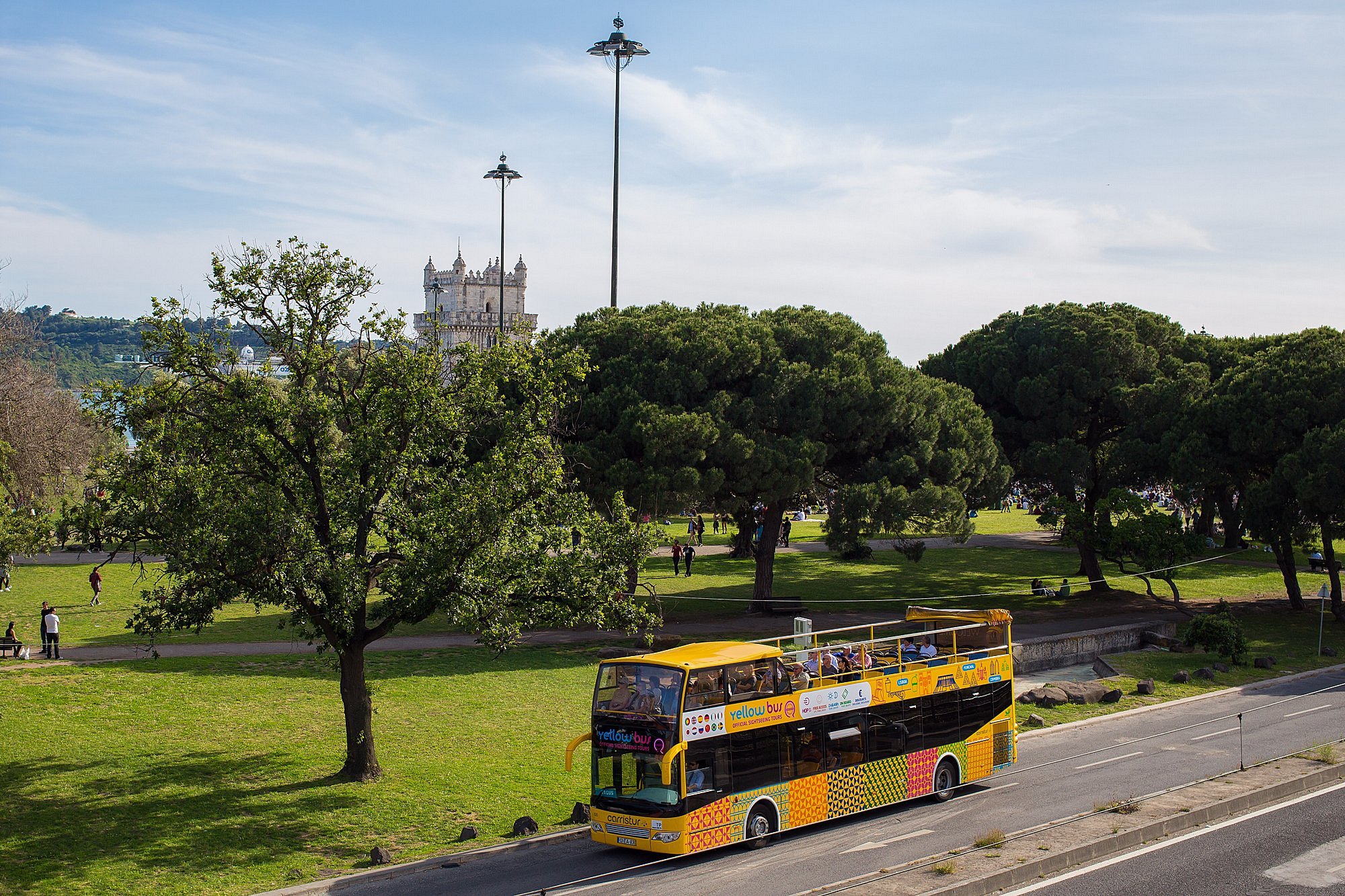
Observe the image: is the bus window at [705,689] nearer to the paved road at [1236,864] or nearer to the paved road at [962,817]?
the paved road at [962,817]

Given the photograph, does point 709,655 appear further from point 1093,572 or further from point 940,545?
point 940,545

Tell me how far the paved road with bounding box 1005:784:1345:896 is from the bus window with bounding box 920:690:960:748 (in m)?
4.54

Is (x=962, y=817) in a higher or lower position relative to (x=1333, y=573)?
lower

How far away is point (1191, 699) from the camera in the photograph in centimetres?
2873

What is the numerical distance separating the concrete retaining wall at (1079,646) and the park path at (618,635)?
1.04 metres

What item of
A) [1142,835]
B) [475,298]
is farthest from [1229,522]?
[475,298]

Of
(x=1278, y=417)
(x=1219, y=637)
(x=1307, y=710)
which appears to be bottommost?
(x=1307, y=710)

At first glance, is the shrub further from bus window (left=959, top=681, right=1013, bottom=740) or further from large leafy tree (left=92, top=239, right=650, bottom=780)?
large leafy tree (left=92, top=239, right=650, bottom=780)

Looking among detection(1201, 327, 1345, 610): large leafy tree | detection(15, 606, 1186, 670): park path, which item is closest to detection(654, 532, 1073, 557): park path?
detection(15, 606, 1186, 670): park path

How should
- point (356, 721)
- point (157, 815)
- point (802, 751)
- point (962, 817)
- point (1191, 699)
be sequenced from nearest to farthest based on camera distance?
1. point (802, 751)
2. point (157, 815)
3. point (962, 817)
4. point (356, 721)
5. point (1191, 699)

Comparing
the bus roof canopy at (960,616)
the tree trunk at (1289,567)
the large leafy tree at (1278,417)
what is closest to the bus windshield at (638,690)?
the bus roof canopy at (960,616)

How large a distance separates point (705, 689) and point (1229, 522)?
4953 cm

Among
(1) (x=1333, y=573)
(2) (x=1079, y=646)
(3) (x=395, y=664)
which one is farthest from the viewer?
(1) (x=1333, y=573)

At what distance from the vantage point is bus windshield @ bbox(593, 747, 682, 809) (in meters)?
16.2
